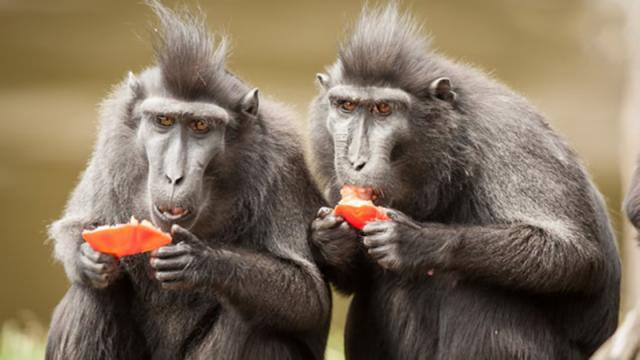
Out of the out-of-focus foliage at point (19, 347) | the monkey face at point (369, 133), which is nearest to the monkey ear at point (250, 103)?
the monkey face at point (369, 133)

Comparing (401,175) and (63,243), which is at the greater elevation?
(401,175)

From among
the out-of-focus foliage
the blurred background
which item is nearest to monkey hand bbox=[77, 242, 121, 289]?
the out-of-focus foliage

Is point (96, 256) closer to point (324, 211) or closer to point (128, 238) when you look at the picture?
point (128, 238)

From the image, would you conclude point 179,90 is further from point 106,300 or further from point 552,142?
point 552,142

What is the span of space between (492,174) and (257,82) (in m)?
7.63

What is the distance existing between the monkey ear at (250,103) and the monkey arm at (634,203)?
2.36 m

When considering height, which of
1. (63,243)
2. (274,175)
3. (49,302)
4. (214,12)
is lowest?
(49,302)

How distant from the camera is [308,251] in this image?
9523 mm

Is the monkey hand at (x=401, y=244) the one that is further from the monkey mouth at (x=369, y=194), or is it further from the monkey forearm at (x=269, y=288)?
the monkey forearm at (x=269, y=288)

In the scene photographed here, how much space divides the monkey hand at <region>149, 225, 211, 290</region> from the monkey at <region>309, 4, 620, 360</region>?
859 millimetres

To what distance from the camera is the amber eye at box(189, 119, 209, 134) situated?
30.5 feet

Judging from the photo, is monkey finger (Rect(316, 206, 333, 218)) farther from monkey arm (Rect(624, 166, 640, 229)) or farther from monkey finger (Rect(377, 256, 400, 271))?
monkey arm (Rect(624, 166, 640, 229))

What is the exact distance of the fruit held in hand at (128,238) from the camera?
8836 millimetres

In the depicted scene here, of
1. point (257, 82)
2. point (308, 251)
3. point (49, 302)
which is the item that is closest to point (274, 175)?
point (308, 251)
